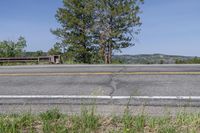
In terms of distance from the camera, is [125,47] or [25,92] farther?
[125,47]

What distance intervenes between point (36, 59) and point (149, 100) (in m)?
14.6

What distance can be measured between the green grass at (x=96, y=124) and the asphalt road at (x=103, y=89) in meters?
0.83

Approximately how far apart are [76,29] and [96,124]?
123ft

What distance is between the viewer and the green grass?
471cm

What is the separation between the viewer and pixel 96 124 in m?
4.91

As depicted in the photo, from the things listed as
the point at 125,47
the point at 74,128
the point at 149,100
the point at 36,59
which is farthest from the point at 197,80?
the point at 125,47

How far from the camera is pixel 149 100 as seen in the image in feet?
22.7

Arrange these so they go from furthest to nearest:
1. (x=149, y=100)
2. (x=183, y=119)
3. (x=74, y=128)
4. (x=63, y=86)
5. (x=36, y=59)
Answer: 1. (x=36, y=59)
2. (x=63, y=86)
3. (x=149, y=100)
4. (x=183, y=119)
5. (x=74, y=128)

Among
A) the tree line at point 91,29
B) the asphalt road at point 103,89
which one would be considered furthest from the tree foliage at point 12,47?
the asphalt road at point 103,89

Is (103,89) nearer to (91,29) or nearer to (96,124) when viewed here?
(96,124)

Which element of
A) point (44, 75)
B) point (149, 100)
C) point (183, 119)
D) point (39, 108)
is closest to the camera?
point (183, 119)

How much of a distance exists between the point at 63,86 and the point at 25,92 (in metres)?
1.03

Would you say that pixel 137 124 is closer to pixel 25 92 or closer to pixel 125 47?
pixel 25 92

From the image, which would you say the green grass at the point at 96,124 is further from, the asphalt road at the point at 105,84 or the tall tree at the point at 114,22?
the tall tree at the point at 114,22
